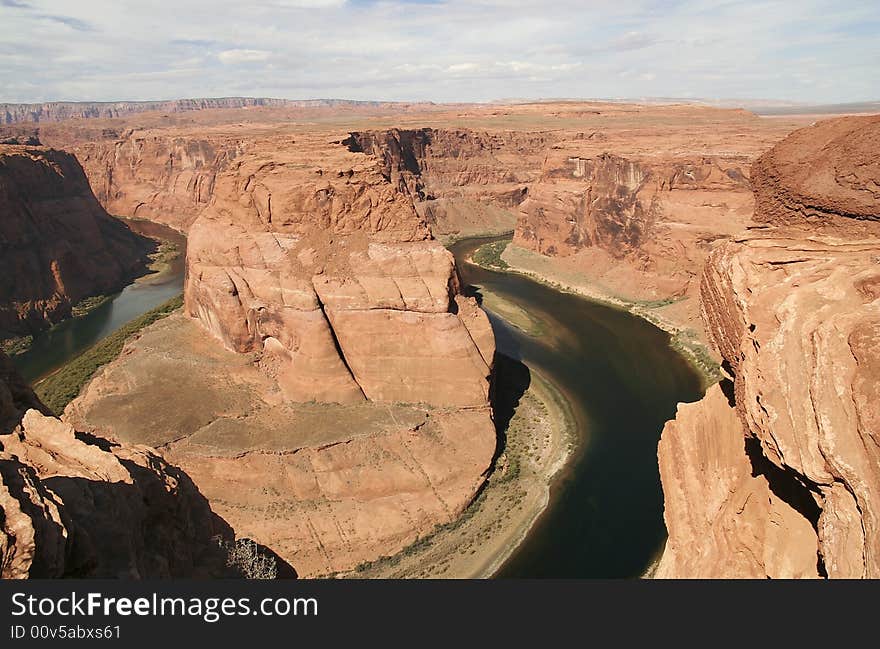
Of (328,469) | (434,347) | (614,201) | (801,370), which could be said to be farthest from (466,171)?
(801,370)

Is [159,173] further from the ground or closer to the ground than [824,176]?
further from the ground

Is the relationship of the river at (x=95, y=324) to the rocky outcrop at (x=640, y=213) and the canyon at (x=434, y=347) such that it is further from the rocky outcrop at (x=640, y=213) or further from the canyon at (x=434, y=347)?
the rocky outcrop at (x=640, y=213)

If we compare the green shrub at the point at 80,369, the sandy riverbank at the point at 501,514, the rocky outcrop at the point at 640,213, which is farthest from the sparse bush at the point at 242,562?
the rocky outcrop at the point at 640,213

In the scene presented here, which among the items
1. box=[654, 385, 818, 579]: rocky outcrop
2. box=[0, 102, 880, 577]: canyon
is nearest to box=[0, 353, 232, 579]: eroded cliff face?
box=[0, 102, 880, 577]: canyon

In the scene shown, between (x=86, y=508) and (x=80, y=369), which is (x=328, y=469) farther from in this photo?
(x=80, y=369)

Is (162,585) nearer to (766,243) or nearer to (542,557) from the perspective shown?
(766,243)

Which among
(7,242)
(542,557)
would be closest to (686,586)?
(542,557)

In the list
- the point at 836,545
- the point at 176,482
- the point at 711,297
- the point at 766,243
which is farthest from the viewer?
the point at 176,482
